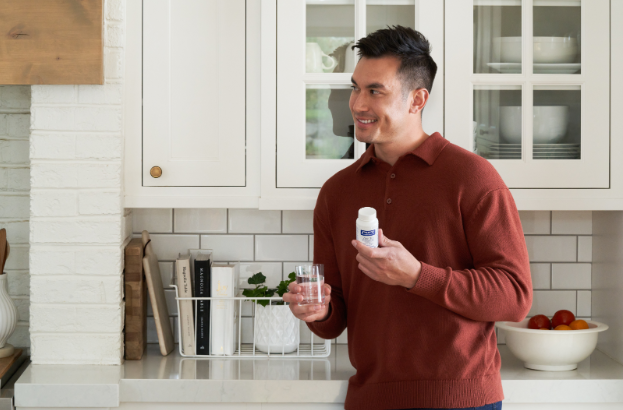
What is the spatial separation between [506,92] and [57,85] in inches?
53.6

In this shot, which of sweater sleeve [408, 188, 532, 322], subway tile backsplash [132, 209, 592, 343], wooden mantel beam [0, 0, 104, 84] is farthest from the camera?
subway tile backsplash [132, 209, 592, 343]

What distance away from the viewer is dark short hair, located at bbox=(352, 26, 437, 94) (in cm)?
138

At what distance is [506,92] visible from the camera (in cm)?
178

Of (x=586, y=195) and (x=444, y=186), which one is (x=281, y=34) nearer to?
(x=444, y=186)

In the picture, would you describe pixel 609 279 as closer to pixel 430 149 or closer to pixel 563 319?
pixel 563 319

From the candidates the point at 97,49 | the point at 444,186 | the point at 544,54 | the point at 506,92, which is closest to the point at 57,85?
the point at 97,49

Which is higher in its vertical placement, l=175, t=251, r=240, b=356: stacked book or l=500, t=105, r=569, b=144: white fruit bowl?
l=500, t=105, r=569, b=144: white fruit bowl

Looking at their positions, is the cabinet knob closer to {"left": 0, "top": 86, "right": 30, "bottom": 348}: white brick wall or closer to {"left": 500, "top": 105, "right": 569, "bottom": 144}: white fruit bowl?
{"left": 0, "top": 86, "right": 30, "bottom": 348}: white brick wall

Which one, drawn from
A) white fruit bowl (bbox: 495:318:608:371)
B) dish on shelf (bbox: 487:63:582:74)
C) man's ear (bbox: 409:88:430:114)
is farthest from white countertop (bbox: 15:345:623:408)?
dish on shelf (bbox: 487:63:582:74)

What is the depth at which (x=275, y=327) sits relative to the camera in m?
1.91

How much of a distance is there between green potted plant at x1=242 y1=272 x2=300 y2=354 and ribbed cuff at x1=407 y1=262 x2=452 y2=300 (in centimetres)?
75

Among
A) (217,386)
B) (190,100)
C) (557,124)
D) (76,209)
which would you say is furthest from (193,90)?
(557,124)

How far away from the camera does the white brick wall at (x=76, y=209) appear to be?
1722mm

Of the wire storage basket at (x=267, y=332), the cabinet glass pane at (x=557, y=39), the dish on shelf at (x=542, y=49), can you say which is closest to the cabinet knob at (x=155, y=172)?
the wire storage basket at (x=267, y=332)
